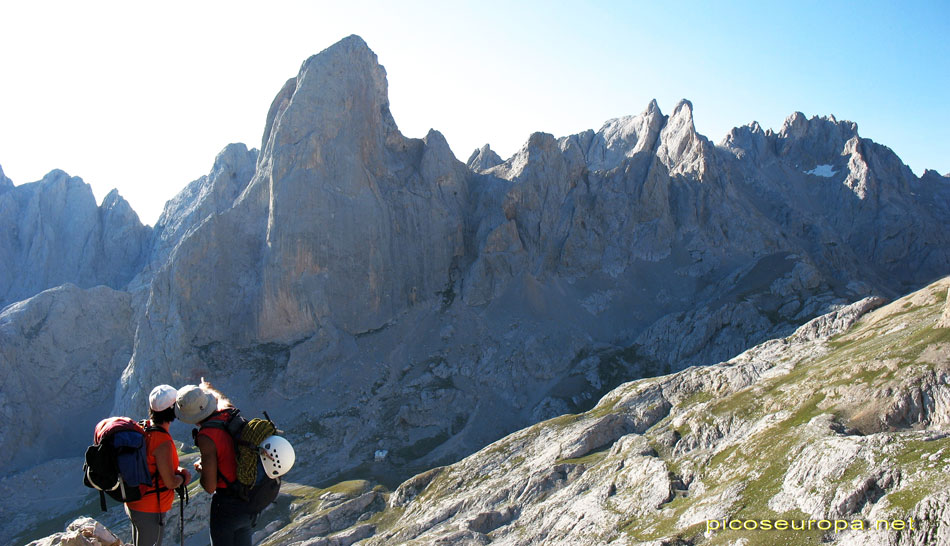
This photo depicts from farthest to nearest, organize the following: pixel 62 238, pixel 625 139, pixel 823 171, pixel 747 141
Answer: pixel 625 139
pixel 747 141
pixel 823 171
pixel 62 238

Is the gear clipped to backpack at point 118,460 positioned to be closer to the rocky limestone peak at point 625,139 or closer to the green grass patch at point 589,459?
the green grass patch at point 589,459

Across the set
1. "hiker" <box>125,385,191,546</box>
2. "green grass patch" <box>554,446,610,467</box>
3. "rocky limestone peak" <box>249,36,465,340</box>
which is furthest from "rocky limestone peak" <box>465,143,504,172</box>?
"hiker" <box>125,385,191,546</box>

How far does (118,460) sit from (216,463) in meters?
1.77

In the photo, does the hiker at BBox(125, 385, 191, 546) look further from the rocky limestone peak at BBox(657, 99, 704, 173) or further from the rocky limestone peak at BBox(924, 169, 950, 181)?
the rocky limestone peak at BBox(924, 169, 950, 181)

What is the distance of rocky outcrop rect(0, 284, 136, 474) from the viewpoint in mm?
113562

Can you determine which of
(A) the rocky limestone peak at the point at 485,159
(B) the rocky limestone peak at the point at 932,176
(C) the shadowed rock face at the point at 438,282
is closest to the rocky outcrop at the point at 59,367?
(C) the shadowed rock face at the point at 438,282

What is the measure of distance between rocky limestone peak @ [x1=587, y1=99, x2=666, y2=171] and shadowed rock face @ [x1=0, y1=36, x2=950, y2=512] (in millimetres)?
30182

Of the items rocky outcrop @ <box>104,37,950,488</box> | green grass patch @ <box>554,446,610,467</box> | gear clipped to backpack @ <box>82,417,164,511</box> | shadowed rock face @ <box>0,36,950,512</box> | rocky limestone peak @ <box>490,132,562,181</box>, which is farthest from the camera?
rocky limestone peak @ <box>490,132,562,181</box>

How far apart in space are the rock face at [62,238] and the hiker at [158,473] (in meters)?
178

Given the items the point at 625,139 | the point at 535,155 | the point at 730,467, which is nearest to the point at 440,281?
the point at 535,155

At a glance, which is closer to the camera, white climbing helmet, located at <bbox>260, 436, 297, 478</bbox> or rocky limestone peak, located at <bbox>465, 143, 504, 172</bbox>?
white climbing helmet, located at <bbox>260, 436, 297, 478</bbox>

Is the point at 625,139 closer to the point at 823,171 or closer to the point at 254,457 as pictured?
the point at 823,171

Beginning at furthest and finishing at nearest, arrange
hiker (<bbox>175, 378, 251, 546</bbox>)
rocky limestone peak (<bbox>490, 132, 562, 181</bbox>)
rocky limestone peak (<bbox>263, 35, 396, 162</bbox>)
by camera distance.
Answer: rocky limestone peak (<bbox>490, 132, 562, 181</bbox>) < rocky limestone peak (<bbox>263, 35, 396, 162</bbox>) < hiker (<bbox>175, 378, 251, 546</bbox>)

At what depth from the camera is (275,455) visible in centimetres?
973
